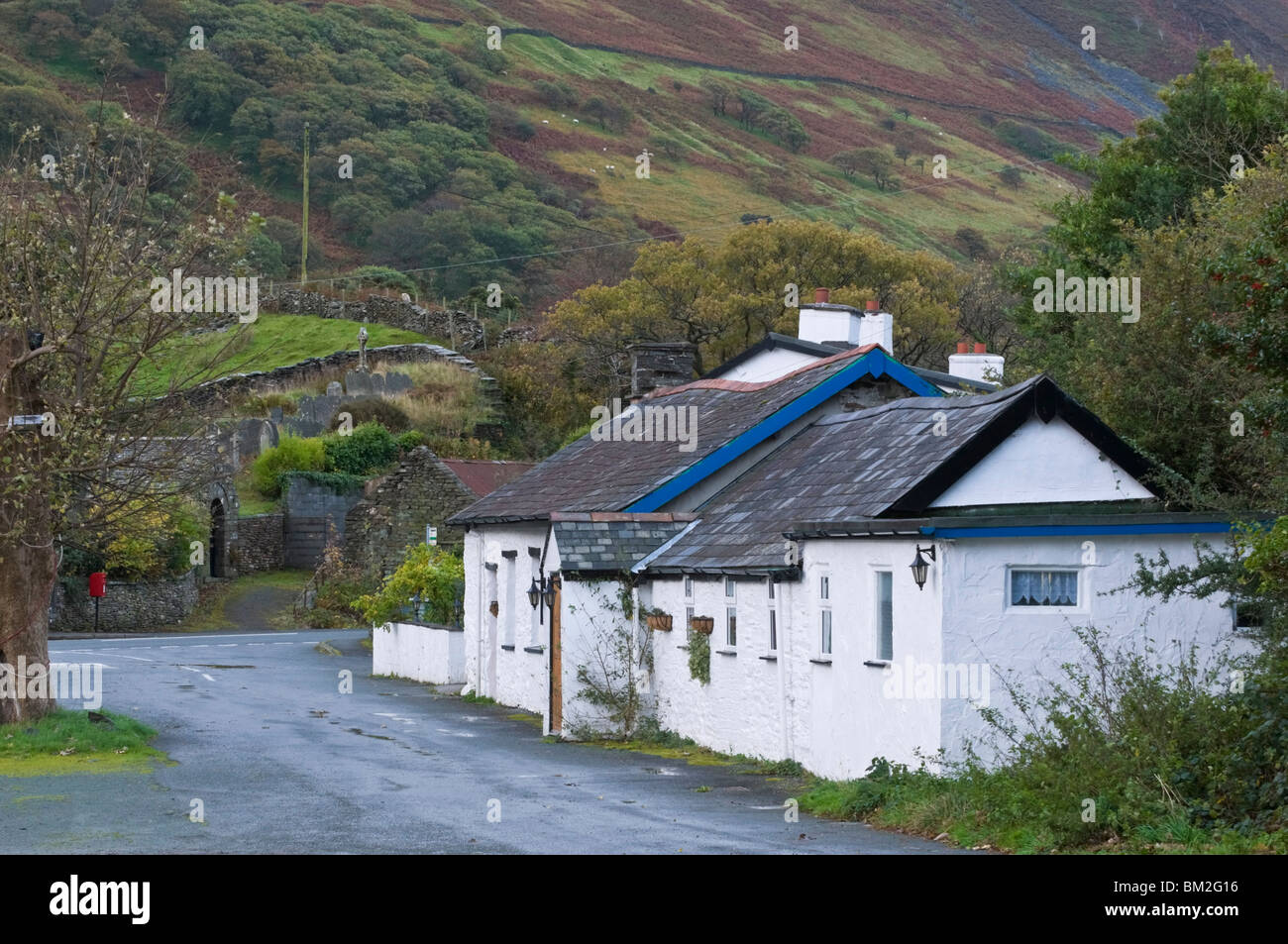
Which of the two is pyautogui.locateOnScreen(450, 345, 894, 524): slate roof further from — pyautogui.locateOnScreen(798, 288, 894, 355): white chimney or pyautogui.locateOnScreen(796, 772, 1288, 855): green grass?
pyautogui.locateOnScreen(796, 772, 1288, 855): green grass

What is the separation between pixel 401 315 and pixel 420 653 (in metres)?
38.0

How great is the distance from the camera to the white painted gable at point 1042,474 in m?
17.3

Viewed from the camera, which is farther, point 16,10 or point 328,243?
point 16,10

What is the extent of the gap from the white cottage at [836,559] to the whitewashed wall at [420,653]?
10.1 feet

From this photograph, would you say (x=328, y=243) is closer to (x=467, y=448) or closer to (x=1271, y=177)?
(x=467, y=448)

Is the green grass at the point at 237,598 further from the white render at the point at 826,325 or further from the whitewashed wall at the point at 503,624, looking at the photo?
the white render at the point at 826,325

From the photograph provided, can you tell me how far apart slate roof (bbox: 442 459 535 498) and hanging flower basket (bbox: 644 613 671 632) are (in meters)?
21.7

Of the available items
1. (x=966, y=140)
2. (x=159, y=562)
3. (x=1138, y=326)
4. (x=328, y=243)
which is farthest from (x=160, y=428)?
(x=966, y=140)

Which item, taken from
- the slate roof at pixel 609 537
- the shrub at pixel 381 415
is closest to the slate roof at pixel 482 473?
the shrub at pixel 381 415

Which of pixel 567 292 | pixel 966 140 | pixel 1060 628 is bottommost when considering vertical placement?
pixel 1060 628

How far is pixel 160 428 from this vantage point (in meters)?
20.8

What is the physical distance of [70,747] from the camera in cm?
1925

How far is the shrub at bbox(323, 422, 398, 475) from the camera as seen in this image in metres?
53.1

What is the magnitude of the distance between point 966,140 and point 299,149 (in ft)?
220
